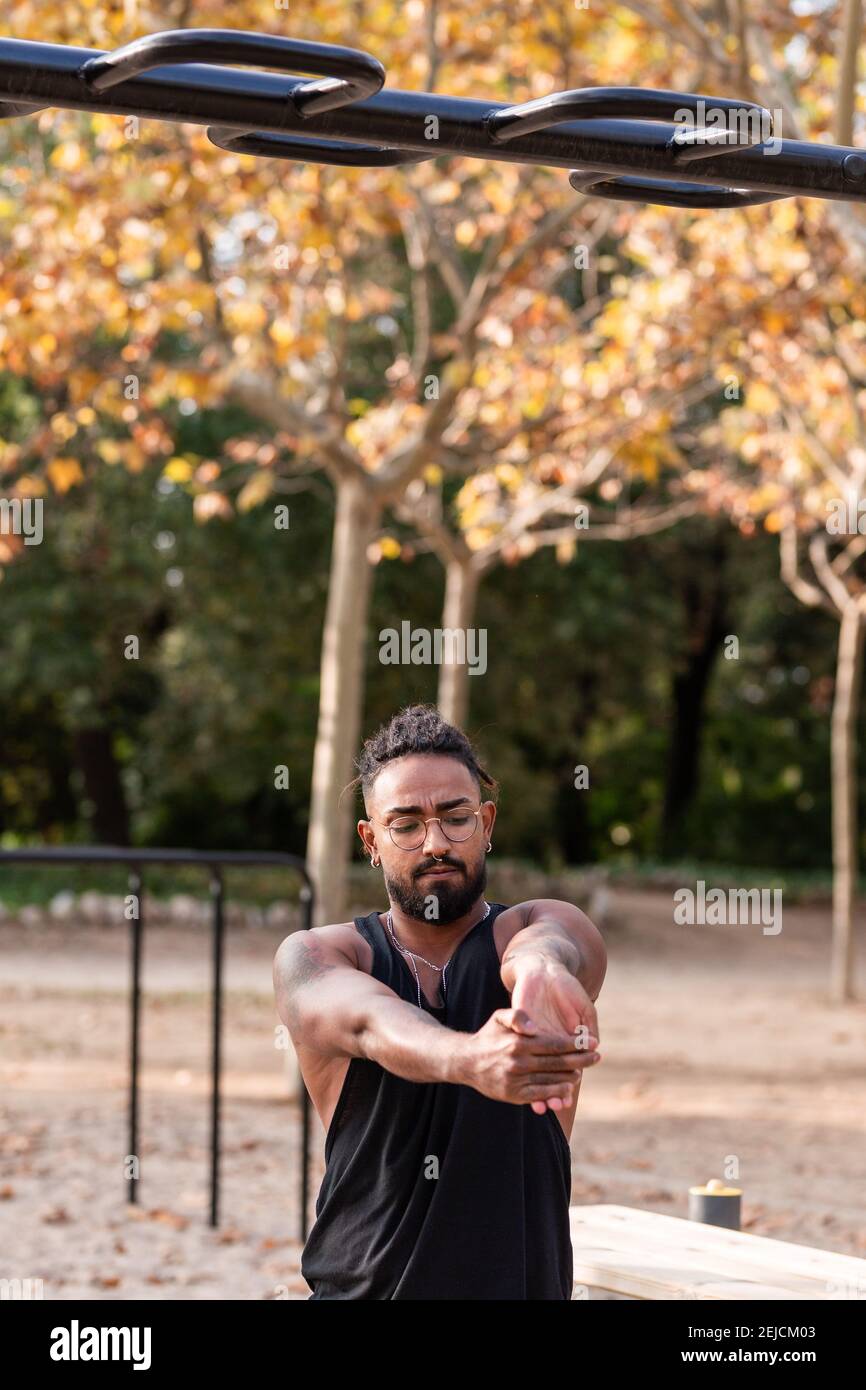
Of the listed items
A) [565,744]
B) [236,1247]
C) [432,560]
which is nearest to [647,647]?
[565,744]

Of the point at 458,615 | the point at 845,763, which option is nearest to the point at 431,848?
the point at 458,615

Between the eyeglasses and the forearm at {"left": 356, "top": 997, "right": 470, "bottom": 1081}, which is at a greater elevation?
the eyeglasses

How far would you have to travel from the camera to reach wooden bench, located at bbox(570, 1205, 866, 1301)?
11.1ft

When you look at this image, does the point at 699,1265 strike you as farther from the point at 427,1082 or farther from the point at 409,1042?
the point at 409,1042

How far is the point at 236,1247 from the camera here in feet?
21.2

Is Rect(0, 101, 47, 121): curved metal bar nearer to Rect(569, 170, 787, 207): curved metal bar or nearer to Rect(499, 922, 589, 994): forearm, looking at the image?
Rect(569, 170, 787, 207): curved metal bar

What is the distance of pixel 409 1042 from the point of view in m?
2.25

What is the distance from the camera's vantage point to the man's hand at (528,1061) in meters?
1.98

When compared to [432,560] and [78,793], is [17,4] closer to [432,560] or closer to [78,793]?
[432,560]

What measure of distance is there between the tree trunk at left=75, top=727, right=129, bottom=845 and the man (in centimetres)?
2021

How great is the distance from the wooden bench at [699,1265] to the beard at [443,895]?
3.76 feet

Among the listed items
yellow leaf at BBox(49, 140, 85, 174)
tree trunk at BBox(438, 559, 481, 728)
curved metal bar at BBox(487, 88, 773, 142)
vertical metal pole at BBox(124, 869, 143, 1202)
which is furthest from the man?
tree trunk at BBox(438, 559, 481, 728)
